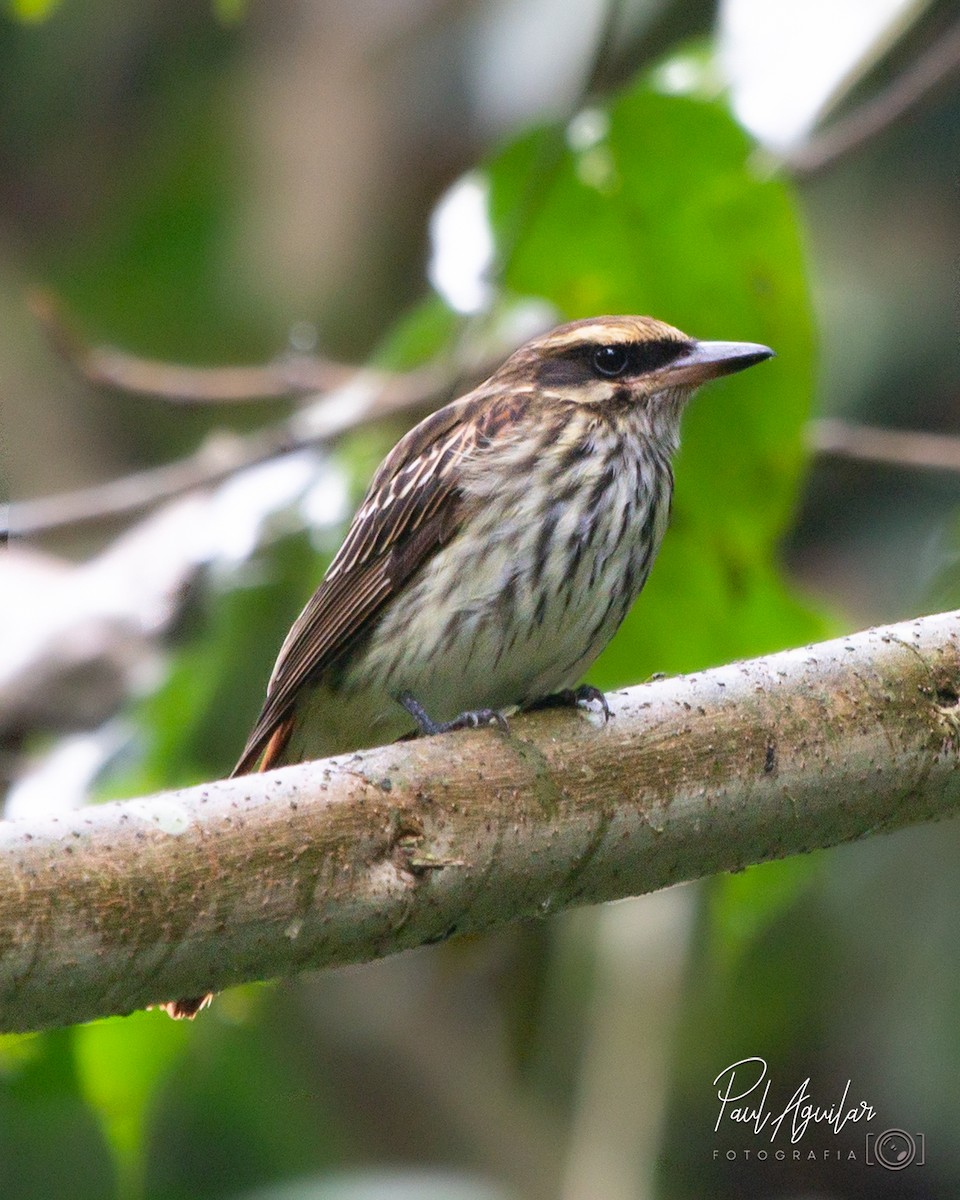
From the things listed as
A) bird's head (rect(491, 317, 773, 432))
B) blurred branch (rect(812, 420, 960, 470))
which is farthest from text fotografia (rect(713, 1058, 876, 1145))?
bird's head (rect(491, 317, 773, 432))

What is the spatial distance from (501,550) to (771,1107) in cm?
274

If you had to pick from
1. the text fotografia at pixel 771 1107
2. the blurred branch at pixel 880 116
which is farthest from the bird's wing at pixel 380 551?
the text fotografia at pixel 771 1107

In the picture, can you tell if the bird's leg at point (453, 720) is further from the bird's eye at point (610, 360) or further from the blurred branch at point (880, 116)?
the blurred branch at point (880, 116)

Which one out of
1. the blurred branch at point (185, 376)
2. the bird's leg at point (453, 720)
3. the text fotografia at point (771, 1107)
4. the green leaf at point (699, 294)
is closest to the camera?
the bird's leg at point (453, 720)

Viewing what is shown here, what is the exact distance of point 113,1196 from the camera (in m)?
4.93

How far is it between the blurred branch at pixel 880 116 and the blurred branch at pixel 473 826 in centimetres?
203

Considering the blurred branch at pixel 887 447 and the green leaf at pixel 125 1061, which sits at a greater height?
the blurred branch at pixel 887 447

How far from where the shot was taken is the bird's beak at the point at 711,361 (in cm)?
332

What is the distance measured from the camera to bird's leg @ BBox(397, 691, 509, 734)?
2775 mm

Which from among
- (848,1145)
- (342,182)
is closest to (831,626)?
(848,1145)

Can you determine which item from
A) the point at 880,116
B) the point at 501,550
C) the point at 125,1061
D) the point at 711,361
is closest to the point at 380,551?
the point at 501,550

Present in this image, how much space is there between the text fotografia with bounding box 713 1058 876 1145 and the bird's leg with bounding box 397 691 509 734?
1962 millimetres

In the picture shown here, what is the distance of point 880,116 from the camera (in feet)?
14.4

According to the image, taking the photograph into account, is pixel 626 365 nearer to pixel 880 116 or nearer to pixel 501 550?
pixel 501 550
